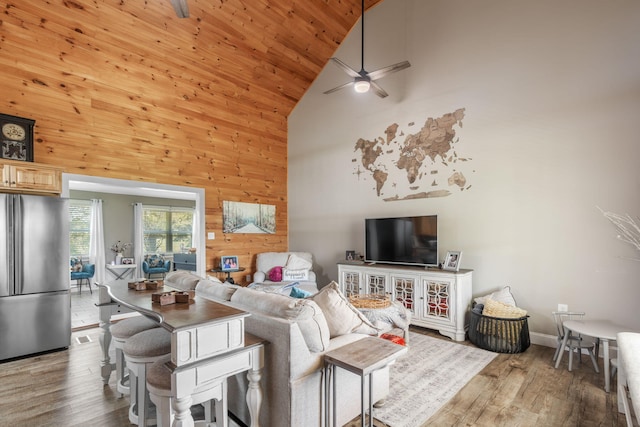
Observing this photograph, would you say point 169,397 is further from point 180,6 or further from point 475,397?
point 180,6

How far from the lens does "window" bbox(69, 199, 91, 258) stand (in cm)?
814

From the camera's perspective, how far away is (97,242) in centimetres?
834

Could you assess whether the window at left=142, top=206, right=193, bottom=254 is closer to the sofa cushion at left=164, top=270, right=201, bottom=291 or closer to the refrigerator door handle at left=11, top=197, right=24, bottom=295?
the refrigerator door handle at left=11, top=197, right=24, bottom=295

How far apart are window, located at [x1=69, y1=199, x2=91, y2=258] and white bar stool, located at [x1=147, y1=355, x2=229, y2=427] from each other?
8267 millimetres

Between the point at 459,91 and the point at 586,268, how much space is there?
2.62m

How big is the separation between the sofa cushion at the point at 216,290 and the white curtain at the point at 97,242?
24.3 feet

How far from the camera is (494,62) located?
4023 millimetres

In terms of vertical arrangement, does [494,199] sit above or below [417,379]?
above

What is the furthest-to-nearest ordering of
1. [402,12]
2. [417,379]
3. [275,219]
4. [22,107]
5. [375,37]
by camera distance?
[275,219] → [375,37] → [402,12] → [22,107] → [417,379]

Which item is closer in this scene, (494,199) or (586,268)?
(586,268)

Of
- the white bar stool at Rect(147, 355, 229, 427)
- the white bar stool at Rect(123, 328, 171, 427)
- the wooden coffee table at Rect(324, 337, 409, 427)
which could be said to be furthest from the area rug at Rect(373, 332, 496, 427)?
the white bar stool at Rect(123, 328, 171, 427)

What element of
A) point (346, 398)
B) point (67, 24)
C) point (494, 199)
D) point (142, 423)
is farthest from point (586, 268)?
point (67, 24)

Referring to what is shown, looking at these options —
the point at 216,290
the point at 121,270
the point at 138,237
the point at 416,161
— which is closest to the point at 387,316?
the point at 216,290

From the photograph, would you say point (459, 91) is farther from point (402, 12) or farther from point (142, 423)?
point (142, 423)
